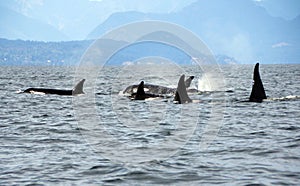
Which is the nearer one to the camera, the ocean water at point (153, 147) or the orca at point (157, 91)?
the ocean water at point (153, 147)

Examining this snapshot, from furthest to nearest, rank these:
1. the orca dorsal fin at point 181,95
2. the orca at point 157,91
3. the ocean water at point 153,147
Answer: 1. the orca at point 157,91
2. the orca dorsal fin at point 181,95
3. the ocean water at point 153,147

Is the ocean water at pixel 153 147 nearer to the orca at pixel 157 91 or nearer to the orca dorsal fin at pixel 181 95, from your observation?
the orca dorsal fin at pixel 181 95

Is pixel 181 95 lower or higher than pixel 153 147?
higher

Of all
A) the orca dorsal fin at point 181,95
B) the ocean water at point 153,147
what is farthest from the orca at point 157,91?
the ocean water at point 153,147

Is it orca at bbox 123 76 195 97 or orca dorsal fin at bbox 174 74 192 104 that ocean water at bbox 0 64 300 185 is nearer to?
orca dorsal fin at bbox 174 74 192 104

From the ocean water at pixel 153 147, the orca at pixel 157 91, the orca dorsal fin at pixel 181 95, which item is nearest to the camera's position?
the ocean water at pixel 153 147

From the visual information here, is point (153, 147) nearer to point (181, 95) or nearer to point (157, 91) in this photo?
point (181, 95)

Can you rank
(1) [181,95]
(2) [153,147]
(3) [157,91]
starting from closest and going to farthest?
1. (2) [153,147]
2. (1) [181,95]
3. (3) [157,91]

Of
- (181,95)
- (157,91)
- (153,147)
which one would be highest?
(157,91)

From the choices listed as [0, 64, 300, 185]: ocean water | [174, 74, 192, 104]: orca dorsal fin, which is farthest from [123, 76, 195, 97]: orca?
[0, 64, 300, 185]: ocean water

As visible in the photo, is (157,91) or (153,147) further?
(157,91)

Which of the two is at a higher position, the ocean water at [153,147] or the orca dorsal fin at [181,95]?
the orca dorsal fin at [181,95]

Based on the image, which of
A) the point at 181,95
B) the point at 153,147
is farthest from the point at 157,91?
the point at 153,147

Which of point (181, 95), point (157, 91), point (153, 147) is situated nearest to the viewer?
point (153, 147)
